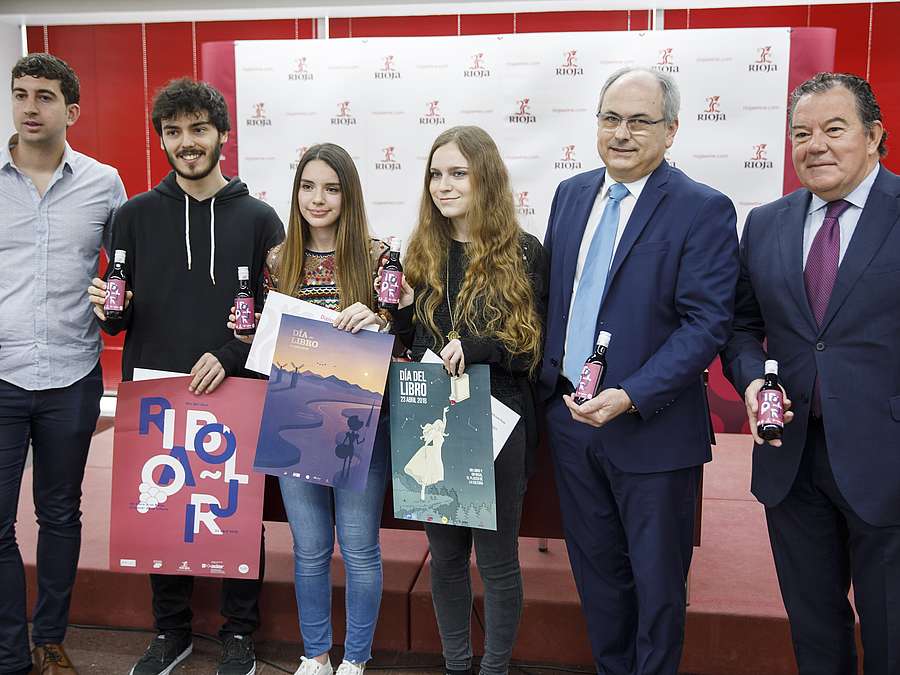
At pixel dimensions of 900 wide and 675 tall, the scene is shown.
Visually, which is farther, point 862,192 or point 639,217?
point 639,217

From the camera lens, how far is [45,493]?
2.57m

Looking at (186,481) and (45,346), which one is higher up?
(45,346)

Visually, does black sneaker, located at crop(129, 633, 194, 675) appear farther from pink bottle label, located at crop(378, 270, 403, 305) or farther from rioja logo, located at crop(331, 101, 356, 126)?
rioja logo, located at crop(331, 101, 356, 126)

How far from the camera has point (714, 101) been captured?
4879 millimetres

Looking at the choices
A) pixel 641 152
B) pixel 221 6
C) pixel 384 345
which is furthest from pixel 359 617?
pixel 221 6

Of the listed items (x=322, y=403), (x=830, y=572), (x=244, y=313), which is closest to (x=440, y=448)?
(x=322, y=403)

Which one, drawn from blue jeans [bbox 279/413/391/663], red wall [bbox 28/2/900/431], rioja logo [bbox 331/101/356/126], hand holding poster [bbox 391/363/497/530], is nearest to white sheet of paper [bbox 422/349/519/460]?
hand holding poster [bbox 391/363/497/530]

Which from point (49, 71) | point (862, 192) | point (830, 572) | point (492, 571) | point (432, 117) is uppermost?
point (432, 117)

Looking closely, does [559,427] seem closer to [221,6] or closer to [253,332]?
[253,332]

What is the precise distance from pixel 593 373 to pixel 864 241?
0.69 metres

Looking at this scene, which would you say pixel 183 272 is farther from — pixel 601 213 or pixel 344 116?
pixel 344 116

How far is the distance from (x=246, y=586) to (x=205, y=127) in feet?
4.75

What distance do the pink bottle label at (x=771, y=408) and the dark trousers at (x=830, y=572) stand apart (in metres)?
0.19

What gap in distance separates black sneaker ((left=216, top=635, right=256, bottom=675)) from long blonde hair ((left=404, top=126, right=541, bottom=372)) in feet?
4.05
